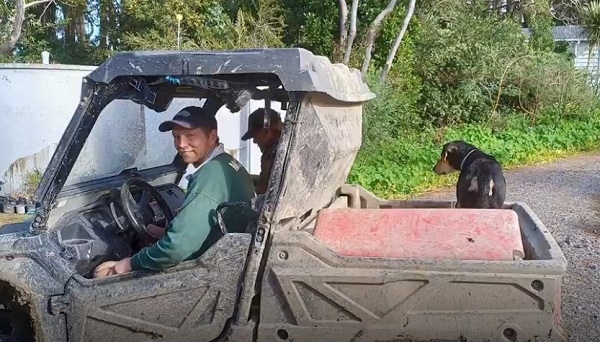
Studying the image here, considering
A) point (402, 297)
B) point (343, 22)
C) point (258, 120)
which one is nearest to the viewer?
point (402, 297)

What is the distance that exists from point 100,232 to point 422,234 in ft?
5.22

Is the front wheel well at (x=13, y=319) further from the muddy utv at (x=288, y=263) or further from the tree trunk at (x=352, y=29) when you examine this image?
the tree trunk at (x=352, y=29)

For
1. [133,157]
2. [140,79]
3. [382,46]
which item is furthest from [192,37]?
[140,79]

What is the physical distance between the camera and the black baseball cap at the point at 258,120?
4147 millimetres

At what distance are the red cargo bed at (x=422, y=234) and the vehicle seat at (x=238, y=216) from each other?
27 cm

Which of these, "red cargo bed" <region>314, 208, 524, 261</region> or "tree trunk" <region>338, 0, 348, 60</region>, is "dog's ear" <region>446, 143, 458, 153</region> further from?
"tree trunk" <region>338, 0, 348, 60</region>

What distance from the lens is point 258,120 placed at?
4746mm

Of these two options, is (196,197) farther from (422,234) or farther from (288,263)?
(422,234)

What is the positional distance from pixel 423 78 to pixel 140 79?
545 inches

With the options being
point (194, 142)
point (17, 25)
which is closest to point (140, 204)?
point (194, 142)

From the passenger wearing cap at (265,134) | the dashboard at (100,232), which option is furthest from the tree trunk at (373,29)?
the dashboard at (100,232)

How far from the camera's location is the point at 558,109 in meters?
17.2

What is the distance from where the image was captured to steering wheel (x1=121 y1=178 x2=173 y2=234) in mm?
3623

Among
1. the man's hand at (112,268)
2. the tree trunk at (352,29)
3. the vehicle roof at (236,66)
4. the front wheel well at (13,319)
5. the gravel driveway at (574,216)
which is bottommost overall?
the gravel driveway at (574,216)
